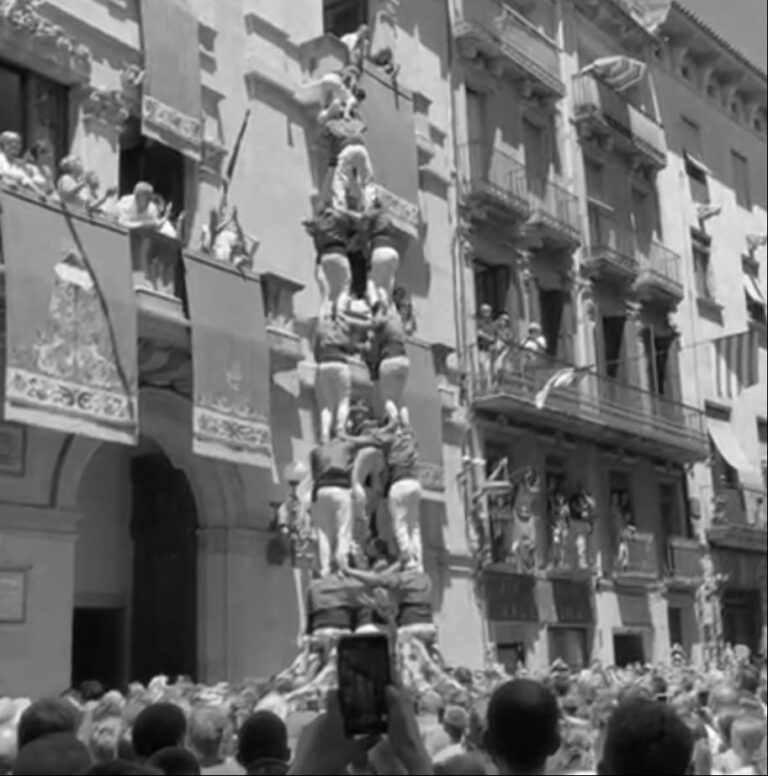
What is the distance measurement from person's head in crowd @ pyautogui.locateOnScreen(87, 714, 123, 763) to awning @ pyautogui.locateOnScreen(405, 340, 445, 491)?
11090mm

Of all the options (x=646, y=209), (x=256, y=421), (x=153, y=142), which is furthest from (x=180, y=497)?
(x=646, y=209)

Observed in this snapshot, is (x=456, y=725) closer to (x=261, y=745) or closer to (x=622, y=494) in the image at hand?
(x=261, y=745)

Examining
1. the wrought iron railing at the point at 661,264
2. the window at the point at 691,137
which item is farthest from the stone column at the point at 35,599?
the window at the point at 691,137

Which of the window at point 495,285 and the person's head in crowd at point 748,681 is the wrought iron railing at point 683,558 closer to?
the window at point 495,285

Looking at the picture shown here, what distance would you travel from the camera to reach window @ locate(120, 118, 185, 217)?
602 inches

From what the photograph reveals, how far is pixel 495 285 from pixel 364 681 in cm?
1810

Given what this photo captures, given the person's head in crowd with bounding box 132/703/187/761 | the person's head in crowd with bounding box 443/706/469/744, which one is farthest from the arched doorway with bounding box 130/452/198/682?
the person's head in crowd with bounding box 132/703/187/761

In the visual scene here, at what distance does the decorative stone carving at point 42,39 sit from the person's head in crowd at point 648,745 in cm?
1175

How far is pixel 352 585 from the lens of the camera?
Result: 13.1 meters

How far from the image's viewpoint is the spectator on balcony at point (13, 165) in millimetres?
12609

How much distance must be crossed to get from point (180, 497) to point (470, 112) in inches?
366

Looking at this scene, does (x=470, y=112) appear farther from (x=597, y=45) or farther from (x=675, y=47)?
(x=675, y=47)

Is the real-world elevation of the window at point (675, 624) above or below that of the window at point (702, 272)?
below

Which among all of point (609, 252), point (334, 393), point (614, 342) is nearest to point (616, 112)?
point (609, 252)
